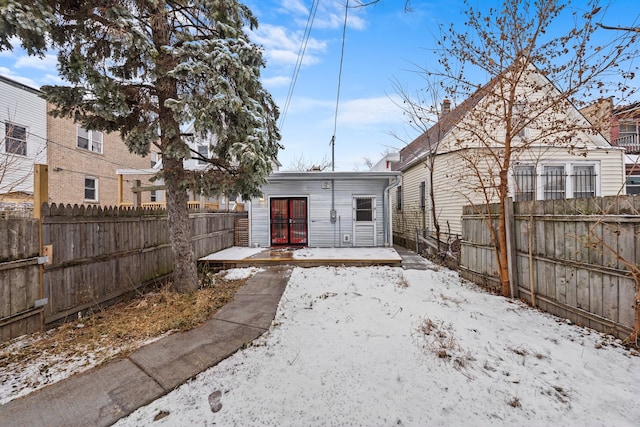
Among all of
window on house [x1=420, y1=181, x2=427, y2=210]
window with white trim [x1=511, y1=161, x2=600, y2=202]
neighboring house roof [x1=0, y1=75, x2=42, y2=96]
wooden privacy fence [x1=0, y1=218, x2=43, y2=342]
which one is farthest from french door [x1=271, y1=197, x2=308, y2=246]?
neighboring house roof [x1=0, y1=75, x2=42, y2=96]

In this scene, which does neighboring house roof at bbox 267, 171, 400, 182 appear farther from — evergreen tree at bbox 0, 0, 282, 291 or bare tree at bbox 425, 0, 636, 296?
evergreen tree at bbox 0, 0, 282, 291

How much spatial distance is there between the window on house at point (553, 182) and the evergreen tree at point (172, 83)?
9438mm

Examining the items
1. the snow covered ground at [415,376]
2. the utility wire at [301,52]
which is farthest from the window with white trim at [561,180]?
the utility wire at [301,52]

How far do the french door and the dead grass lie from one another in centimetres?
529

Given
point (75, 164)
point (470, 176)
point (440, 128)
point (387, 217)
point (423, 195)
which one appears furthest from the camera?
point (75, 164)

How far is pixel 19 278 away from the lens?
320 centimetres

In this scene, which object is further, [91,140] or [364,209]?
[91,140]

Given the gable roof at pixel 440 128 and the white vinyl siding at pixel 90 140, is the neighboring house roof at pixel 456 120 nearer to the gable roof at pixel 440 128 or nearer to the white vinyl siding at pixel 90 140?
the gable roof at pixel 440 128

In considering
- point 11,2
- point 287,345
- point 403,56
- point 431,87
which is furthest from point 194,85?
point 431,87

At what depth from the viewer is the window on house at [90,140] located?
1330 centimetres

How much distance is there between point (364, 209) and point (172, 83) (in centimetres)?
731

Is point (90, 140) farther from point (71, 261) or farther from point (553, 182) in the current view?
point (553, 182)

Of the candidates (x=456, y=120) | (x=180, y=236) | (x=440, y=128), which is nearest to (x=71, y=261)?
(x=180, y=236)

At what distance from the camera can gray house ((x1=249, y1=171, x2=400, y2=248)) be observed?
396 inches
